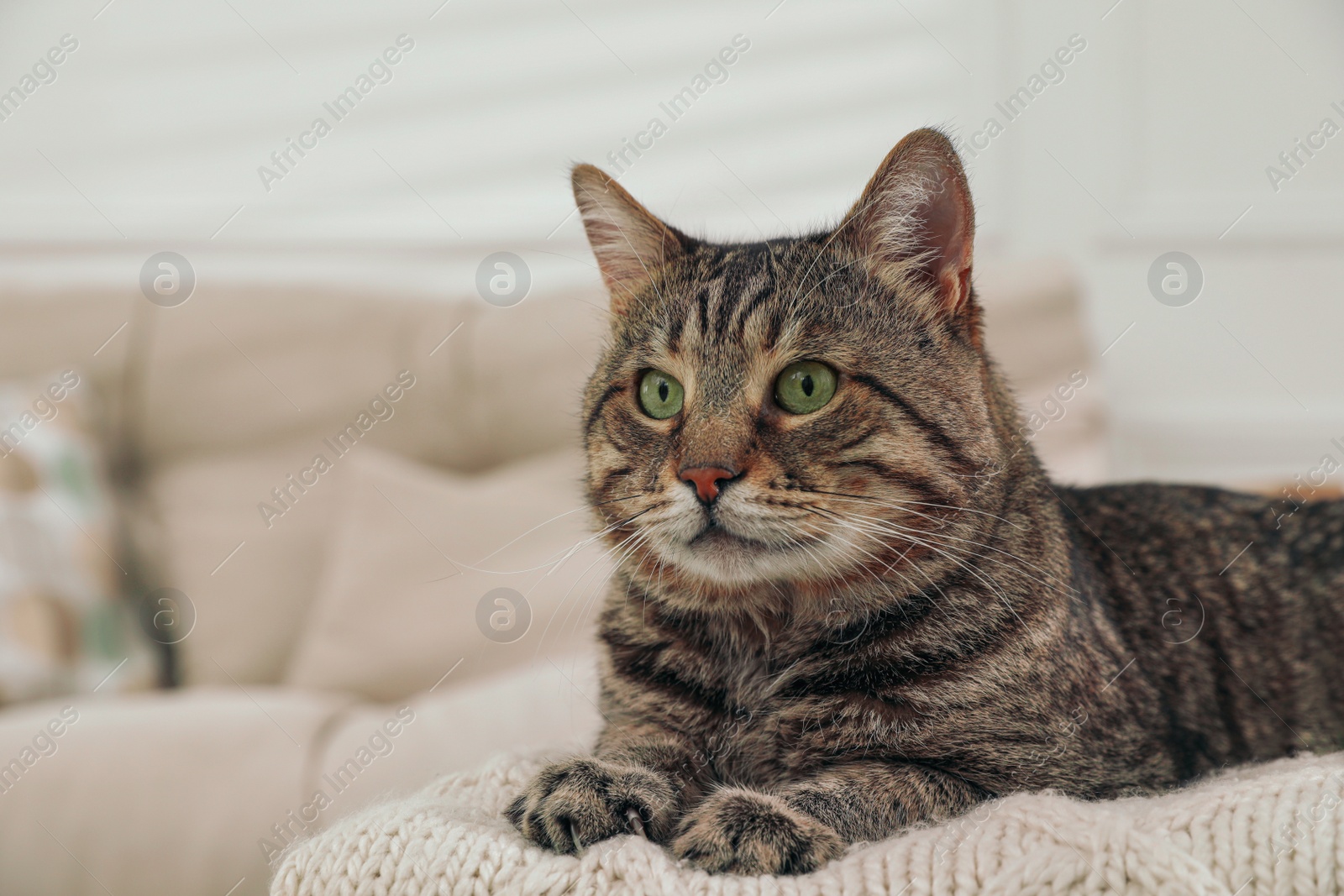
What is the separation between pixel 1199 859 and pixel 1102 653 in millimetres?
248

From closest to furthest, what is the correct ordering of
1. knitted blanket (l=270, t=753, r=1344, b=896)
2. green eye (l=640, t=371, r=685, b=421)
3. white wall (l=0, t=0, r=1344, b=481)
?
knitted blanket (l=270, t=753, r=1344, b=896) < green eye (l=640, t=371, r=685, b=421) < white wall (l=0, t=0, r=1344, b=481)

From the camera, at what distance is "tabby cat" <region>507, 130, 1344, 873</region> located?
0.85m

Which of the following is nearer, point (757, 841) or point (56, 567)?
point (757, 841)

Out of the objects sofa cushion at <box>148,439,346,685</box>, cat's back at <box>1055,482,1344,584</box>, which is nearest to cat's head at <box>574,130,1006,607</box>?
cat's back at <box>1055,482,1344,584</box>

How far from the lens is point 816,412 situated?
915 mm

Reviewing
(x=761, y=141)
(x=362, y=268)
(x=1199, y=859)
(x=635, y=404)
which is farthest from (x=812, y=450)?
(x=362, y=268)

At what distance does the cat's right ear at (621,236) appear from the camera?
3.60 ft

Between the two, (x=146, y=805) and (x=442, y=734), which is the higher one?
(x=442, y=734)

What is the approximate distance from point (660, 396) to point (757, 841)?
44 centimetres

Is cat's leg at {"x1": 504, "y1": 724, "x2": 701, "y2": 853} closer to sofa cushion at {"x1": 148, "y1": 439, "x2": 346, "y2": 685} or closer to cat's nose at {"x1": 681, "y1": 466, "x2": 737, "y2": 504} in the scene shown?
cat's nose at {"x1": 681, "y1": 466, "x2": 737, "y2": 504}

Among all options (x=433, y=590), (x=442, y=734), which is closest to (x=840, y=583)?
(x=442, y=734)

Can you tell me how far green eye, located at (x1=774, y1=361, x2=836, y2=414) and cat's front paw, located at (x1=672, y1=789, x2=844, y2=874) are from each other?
0.35 meters

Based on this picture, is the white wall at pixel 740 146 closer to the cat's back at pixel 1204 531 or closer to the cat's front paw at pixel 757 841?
the cat's back at pixel 1204 531

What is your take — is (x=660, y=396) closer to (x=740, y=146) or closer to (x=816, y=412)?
(x=816, y=412)
